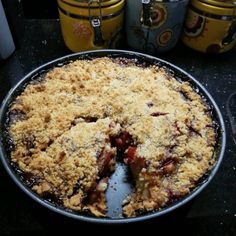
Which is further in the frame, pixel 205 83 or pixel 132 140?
pixel 205 83

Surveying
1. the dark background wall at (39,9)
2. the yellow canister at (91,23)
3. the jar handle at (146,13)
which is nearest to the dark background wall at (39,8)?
the dark background wall at (39,9)

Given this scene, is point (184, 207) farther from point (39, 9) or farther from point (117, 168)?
point (39, 9)

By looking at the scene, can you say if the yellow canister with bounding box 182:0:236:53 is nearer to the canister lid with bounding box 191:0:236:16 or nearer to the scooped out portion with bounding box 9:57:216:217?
the canister lid with bounding box 191:0:236:16

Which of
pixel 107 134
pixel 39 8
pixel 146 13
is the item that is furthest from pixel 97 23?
pixel 39 8

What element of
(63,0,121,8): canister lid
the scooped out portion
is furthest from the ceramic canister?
the scooped out portion

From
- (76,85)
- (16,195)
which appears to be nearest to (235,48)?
(76,85)

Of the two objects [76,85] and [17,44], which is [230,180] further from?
[17,44]
